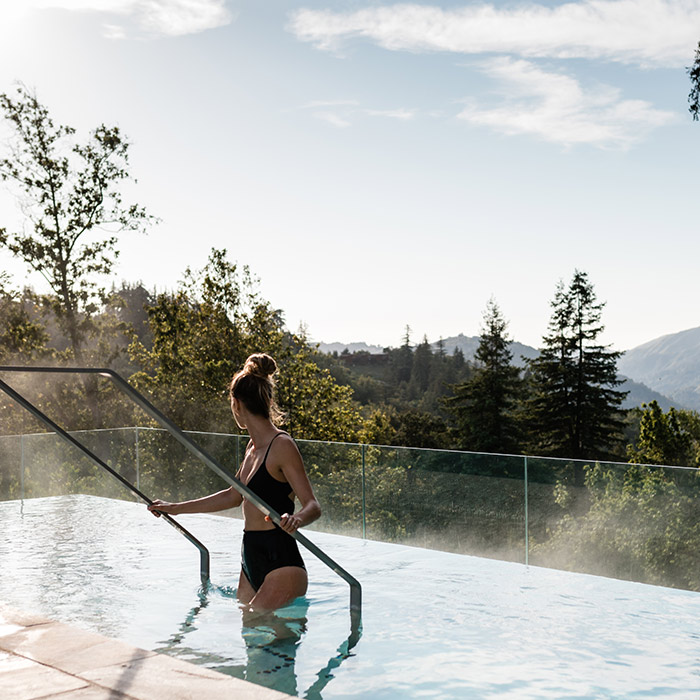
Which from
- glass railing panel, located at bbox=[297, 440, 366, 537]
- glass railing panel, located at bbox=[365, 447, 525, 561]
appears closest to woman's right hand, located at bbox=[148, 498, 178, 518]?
glass railing panel, located at bbox=[365, 447, 525, 561]

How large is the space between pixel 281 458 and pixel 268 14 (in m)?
16.6

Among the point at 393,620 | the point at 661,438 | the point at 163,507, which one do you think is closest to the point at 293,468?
the point at 163,507

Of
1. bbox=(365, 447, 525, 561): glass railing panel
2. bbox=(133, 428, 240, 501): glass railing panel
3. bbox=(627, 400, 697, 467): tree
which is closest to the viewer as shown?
bbox=(365, 447, 525, 561): glass railing panel

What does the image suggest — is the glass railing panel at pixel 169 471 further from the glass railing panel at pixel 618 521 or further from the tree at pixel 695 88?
the tree at pixel 695 88

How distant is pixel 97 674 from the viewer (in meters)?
3.31

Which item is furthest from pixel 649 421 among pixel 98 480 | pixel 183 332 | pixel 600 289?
pixel 98 480

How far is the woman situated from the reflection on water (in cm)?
21

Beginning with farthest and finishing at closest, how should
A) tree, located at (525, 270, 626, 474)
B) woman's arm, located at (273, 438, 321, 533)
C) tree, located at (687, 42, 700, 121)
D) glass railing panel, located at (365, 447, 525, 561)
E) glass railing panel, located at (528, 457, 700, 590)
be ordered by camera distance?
tree, located at (525, 270, 626, 474), tree, located at (687, 42, 700, 121), glass railing panel, located at (365, 447, 525, 561), glass railing panel, located at (528, 457, 700, 590), woman's arm, located at (273, 438, 321, 533)

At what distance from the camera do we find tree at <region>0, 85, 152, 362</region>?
101ft

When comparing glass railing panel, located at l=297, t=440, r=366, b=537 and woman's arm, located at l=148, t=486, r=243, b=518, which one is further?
glass railing panel, located at l=297, t=440, r=366, b=537

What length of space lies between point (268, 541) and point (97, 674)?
65.0 inches

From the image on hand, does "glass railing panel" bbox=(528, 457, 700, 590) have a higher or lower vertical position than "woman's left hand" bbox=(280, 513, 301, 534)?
lower

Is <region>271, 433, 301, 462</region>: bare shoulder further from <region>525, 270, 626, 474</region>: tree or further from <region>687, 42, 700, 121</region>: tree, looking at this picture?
<region>525, 270, 626, 474</region>: tree

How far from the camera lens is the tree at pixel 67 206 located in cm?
3073
